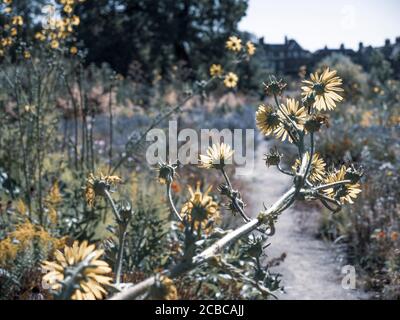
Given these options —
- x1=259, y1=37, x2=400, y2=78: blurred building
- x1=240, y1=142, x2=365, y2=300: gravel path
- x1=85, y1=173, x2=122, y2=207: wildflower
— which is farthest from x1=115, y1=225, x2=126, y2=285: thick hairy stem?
x1=259, y1=37, x2=400, y2=78: blurred building

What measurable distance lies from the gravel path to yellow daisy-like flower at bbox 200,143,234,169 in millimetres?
1711

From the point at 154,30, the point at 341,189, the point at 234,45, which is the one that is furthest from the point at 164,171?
the point at 154,30

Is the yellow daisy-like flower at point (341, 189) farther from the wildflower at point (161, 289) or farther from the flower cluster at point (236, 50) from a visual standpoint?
the flower cluster at point (236, 50)

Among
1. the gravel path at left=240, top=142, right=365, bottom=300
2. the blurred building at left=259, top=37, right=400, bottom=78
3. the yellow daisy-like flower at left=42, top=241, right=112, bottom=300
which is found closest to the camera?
the yellow daisy-like flower at left=42, top=241, right=112, bottom=300

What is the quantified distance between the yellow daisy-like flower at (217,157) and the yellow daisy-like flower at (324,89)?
0.67 ft

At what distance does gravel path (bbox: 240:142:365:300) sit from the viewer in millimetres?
3701

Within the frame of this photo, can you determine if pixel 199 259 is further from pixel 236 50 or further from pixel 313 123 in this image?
pixel 236 50

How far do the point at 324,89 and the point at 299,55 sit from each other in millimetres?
23538

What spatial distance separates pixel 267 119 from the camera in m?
→ 1.16

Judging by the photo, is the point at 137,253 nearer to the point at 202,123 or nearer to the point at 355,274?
the point at 355,274

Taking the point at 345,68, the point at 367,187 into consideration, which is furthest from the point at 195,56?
the point at 367,187

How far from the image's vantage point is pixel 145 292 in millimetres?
694

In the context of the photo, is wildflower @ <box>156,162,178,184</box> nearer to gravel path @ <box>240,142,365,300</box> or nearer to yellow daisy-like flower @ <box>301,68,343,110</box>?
yellow daisy-like flower @ <box>301,68,343,110</box>

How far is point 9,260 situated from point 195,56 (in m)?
20.6
